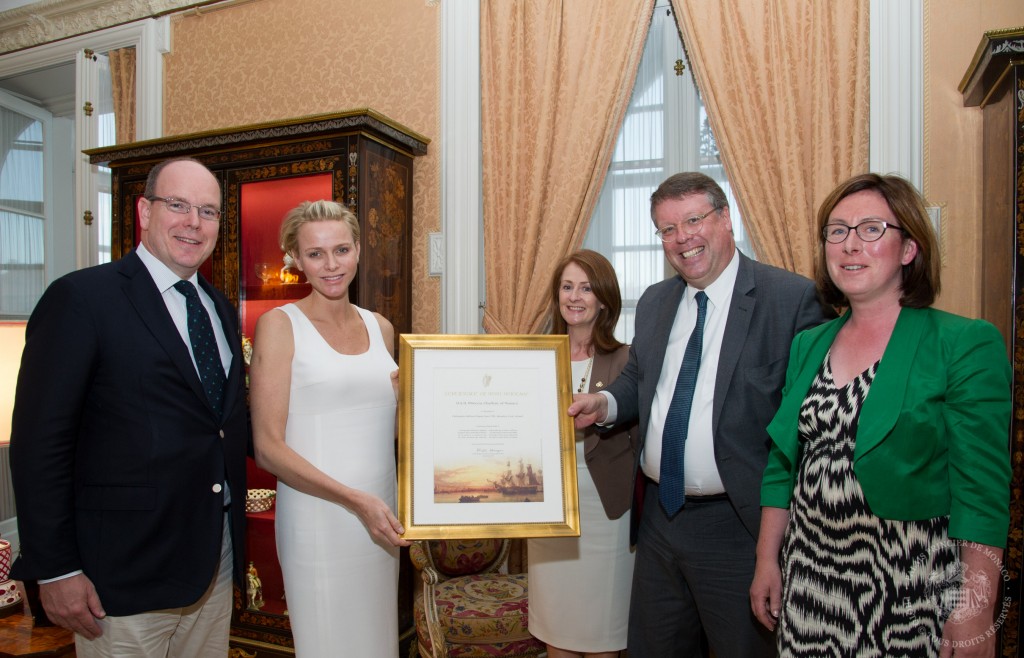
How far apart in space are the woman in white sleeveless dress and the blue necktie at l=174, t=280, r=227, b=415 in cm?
14

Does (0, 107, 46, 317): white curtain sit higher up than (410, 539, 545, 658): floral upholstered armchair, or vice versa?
(0, 107, 46, 317): white curtain

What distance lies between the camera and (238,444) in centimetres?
203

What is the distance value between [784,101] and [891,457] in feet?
7.96

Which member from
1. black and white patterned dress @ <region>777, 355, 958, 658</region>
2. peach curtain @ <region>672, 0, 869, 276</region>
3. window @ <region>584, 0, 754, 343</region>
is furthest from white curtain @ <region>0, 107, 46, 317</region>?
black and white patterned dress @ <region>777, 355, 958, 658</region>

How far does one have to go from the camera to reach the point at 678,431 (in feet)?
6.80

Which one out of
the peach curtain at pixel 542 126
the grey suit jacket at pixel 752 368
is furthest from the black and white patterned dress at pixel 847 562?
the peach curtain at pixel 542 126

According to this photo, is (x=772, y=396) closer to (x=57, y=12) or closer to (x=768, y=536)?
(x=768, y=536)

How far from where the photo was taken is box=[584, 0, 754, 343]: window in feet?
12.2

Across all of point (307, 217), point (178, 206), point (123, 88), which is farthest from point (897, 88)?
point (123, 88)

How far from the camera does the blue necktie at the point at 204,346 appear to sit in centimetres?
197

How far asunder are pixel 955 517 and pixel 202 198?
83.3 inches

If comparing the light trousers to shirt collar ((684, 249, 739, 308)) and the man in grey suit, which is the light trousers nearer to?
the man in grey suit

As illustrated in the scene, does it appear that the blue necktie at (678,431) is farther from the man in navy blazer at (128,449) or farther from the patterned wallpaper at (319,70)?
the patterned wallpaper at (319,70)
